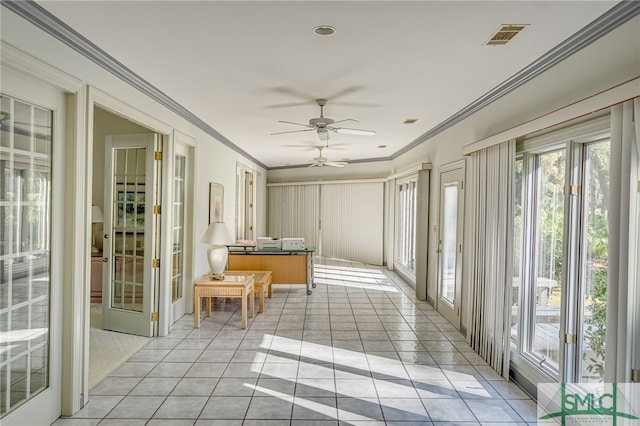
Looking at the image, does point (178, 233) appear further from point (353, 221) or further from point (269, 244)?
point (353, 221)

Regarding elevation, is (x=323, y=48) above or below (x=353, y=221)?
above

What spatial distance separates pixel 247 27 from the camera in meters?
2.65

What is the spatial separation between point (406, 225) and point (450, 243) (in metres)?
3.13

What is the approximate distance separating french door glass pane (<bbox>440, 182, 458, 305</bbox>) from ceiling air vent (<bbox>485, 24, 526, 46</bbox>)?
2.70m

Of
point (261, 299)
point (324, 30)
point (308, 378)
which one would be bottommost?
point (308, 378)

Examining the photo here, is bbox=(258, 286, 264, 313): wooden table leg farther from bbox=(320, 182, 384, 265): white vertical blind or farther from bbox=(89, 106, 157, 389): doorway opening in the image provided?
bbox=(320, 182, 384, 265): white vertical blind

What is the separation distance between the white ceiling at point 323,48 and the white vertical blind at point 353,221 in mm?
5356

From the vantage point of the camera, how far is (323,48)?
300 centimetres

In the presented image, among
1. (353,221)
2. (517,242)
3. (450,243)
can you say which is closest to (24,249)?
(517,242)

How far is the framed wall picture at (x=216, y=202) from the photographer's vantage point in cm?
617

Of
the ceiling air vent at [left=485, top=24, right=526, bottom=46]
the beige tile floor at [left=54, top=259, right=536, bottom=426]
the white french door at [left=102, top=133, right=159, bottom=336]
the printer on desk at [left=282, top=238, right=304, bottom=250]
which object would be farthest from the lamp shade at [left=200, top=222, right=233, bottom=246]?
the ceiling air vent at [left=485, top=24, right=526, bottom=46]

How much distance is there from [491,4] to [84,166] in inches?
116

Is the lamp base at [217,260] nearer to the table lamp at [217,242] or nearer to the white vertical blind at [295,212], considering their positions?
the table lamp at [217,242]

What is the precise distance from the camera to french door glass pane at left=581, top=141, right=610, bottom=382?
2713 millimetres
